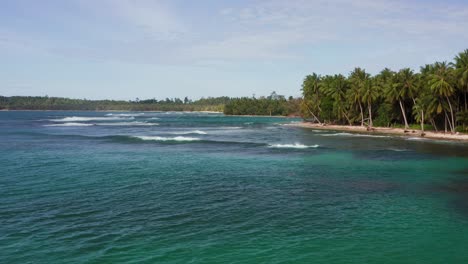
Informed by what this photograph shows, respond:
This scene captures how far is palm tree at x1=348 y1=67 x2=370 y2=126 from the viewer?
88.8 metres

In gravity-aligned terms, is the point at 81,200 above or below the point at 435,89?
below

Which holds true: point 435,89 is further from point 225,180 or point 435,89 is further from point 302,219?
point 302,219

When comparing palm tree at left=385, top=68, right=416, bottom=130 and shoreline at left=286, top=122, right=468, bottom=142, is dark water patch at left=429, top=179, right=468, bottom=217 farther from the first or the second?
palm tree at left=385, top=68, right=416, bottom=130

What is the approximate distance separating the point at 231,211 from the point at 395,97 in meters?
67.2

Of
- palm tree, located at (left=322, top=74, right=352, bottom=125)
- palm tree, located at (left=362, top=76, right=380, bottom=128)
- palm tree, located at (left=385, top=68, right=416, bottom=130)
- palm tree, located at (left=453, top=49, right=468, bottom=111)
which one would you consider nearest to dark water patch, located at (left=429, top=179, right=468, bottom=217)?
palm tree, located at (left=453, top=49, right=468, bottom=111)

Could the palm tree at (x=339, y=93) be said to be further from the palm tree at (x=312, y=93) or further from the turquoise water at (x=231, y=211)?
the turquoise water at (x=231, y=211)

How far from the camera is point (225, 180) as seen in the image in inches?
1215

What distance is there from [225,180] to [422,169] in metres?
18.4

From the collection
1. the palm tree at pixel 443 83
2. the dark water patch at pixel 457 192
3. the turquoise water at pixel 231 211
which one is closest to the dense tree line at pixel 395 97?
the palm tree at pixel 443 83

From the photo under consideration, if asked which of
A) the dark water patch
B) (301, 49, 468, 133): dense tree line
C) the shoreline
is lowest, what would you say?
the dark water patch

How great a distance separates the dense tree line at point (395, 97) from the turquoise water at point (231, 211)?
30.8 m

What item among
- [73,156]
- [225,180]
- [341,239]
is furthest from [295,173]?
[73,156]

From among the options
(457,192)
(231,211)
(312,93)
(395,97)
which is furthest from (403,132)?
(231,211)

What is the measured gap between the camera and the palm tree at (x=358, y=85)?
88.8 m
